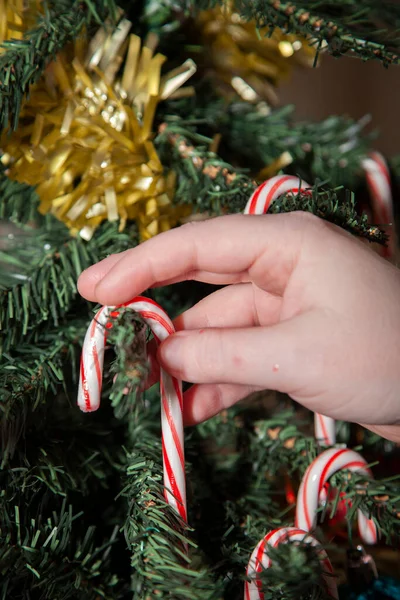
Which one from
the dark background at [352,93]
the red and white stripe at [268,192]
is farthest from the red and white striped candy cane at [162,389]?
the dark background at [352,93]

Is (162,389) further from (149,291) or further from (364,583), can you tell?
(364,583)

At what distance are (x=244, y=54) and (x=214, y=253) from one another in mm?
321

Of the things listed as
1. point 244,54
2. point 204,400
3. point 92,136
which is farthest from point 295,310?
point 244,54

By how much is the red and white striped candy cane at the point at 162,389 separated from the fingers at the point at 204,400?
44 mm

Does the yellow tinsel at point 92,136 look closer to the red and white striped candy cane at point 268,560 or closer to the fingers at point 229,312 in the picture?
the fingers at point 229,312

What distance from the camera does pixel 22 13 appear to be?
466mm

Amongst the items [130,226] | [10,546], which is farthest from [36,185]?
[10,546]

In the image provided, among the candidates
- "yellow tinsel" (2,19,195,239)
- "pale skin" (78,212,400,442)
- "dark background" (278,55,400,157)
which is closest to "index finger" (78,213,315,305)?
"pale skin" (78,212,400,442)

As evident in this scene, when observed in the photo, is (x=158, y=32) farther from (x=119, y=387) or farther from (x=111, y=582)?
(x=111, y=582)

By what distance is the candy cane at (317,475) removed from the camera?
461 mm

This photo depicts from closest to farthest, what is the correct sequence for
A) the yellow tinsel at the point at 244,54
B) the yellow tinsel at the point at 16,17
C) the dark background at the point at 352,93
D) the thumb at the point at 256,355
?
the thumb at the point at 256,355
the yellow tinsel at the point at 16,17
the yellow tinsel at the point at 244,54
the dark background at the point at 352,93

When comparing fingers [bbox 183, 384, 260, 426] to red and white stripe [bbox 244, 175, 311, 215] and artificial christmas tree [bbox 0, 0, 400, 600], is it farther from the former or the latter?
red and white stripe [bbox 244, 175, 311, 215]

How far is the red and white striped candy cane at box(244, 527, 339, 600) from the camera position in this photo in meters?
0.38

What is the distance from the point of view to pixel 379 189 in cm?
58
